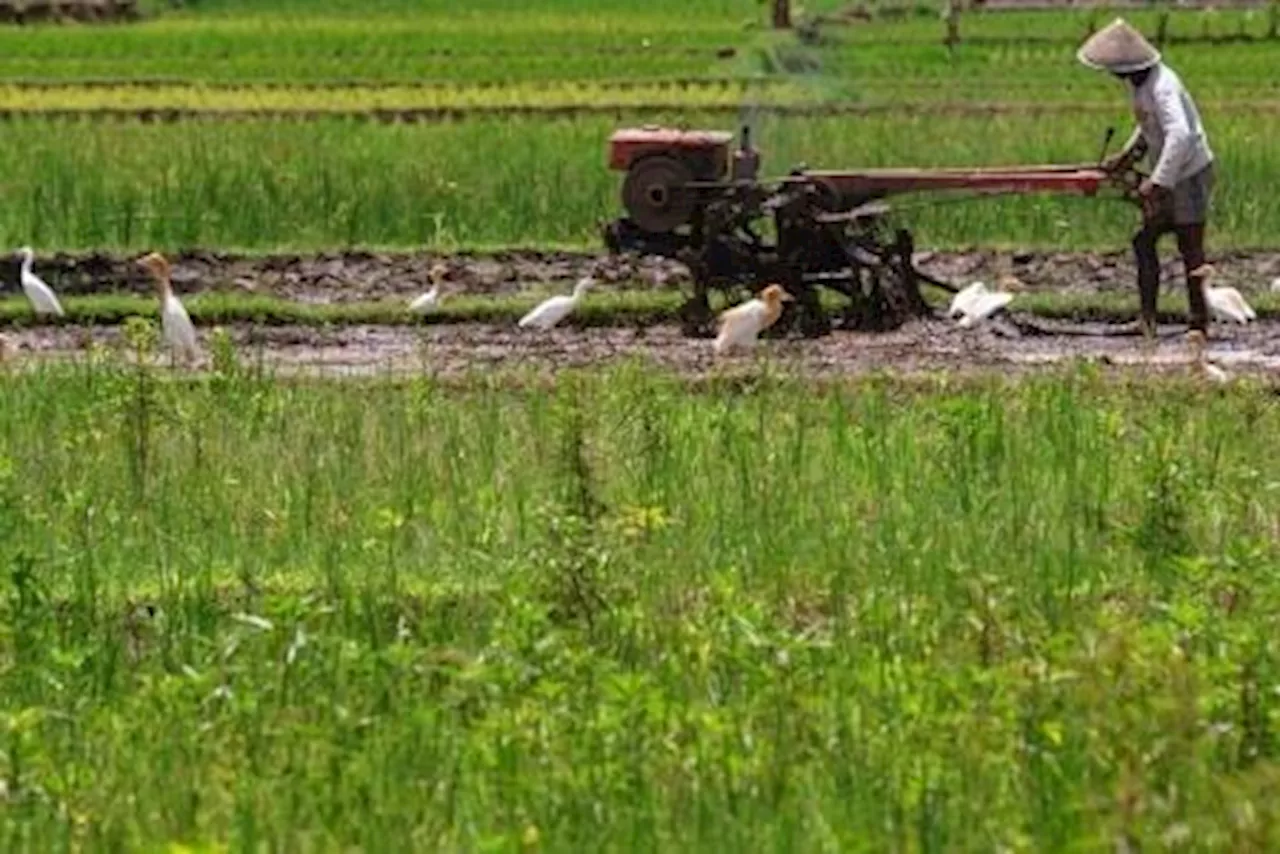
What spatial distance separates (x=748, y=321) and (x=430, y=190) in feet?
14.8

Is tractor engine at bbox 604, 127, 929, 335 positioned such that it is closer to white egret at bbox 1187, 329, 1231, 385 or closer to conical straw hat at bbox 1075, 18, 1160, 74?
conical straw hat at bbox 1075, 18, 1160, 74

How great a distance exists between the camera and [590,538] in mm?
6406

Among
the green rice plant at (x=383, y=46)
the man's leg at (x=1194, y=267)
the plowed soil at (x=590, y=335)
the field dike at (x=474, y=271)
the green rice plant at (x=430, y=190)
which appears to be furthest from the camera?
the green rice plant at (x=383, y=46)

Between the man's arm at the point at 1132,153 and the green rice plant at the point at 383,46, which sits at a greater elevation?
the man's arm at the point at 1132,153

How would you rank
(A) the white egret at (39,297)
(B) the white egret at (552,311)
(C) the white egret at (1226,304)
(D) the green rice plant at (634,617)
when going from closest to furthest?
1. (D) the green rice plant at (634,617)
2. (C) the white egret at (1226,304)
3. (B) the white egret at (552,311)
4. (A) the white egret at (39,297)

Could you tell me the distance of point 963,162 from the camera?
15578 millimetres

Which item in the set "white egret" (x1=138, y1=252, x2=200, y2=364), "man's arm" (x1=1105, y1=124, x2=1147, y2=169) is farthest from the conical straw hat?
"white egret" (x1=138, y1=252, x2=200, y2=364)

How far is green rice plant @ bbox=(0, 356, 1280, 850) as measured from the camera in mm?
4941

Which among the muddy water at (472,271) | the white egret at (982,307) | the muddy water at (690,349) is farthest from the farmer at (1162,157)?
the muddy water at (472,271)

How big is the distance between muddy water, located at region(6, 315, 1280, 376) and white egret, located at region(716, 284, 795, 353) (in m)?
0.06

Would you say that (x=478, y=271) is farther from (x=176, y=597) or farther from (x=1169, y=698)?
(x=1169, y=698)

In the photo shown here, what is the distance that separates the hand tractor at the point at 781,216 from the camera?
11242 millimetres

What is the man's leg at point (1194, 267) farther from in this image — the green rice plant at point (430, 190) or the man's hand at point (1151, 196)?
the green rice plant at point (430, 190)

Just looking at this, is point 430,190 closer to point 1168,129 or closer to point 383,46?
point 1168,129
